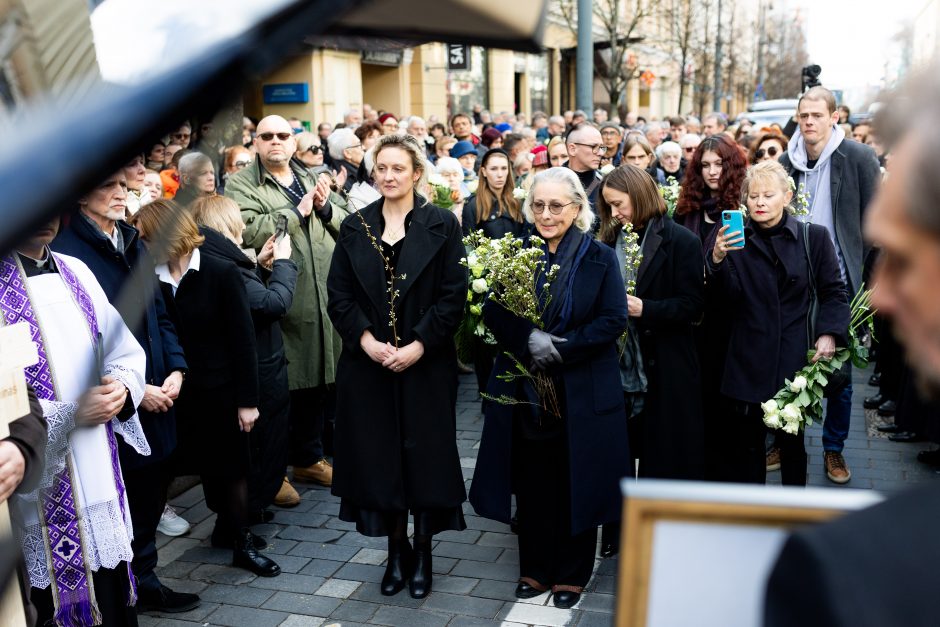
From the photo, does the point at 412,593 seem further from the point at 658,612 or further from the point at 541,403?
the point at 658,612

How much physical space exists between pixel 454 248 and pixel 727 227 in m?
1.36

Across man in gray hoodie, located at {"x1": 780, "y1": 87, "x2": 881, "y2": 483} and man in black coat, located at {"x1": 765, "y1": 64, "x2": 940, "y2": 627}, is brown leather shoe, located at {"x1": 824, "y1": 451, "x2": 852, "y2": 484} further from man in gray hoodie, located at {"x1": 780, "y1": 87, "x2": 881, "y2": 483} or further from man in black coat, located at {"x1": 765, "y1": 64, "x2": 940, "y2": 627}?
man in black coat, located at {"x1": 765, "y1": 64, "x2": 940, "y2": 627}

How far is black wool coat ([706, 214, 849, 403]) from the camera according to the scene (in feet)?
15.3

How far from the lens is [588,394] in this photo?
167 inches

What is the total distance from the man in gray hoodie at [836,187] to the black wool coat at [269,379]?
3385 millimetres

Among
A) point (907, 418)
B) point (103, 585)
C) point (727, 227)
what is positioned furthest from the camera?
point (907, 418)

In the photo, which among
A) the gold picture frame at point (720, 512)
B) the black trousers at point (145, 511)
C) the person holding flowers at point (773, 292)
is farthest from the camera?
the person holding flowers at point (773, 292)

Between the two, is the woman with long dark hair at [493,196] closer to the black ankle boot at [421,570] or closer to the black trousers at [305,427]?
the black trousers at [305,427]

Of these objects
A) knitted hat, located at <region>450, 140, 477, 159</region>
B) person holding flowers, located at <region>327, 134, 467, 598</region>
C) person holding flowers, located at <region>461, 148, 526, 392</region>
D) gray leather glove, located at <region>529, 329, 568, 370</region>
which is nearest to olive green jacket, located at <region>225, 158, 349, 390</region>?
person holding flowers, located at <region>327, 134, 467, 598</region>

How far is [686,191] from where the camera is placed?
18.6 feet

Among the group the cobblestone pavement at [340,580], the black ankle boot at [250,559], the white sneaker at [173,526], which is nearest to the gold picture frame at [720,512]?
the cobblestone pavement at [340,580]

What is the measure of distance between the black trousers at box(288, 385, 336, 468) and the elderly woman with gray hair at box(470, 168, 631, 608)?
183cm

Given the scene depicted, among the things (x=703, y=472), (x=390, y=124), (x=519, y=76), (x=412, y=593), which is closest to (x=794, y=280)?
(x=703, y=472)

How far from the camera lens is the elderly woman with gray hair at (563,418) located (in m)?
4.19
